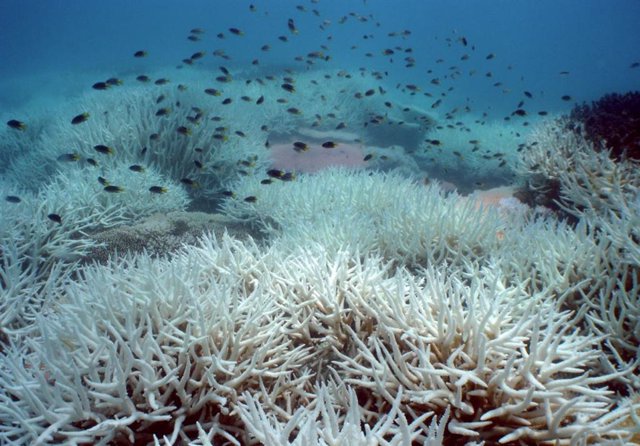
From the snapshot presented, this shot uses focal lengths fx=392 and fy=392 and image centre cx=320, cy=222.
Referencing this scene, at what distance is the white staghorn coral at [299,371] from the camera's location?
2.00 meters

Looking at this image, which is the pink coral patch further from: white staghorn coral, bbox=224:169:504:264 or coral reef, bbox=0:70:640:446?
white staghorn coral, bbox=224:169:504:264

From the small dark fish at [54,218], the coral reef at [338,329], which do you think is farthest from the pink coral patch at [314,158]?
Result: the small dark fish at [54,218]

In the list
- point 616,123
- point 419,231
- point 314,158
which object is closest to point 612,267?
point 419,231

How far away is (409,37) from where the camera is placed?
92.1m

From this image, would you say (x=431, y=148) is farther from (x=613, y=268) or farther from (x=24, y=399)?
(x=24, y=399)

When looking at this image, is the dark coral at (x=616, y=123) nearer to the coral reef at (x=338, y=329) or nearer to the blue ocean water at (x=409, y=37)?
the coral reef at (x=338, y=329)

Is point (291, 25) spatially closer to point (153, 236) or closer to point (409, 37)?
point (153, 236)

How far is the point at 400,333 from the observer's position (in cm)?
264

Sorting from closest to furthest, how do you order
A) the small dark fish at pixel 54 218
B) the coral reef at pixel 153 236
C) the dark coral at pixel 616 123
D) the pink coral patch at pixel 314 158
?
the small dark fish at pixel 54 218
the dark coral at pixel 616 123
the coral reef at pixel 153 236
the pink coral patch at pixel 314 158

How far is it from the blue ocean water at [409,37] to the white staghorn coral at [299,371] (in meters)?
68.1

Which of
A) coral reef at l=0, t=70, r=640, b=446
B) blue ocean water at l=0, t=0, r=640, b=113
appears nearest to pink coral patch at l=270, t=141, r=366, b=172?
coral reef at l=0, t=70, r=640, b=446

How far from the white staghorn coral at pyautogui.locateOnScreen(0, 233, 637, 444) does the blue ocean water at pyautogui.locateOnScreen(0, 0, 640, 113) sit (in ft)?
223

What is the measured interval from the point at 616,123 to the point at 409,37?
319 ft

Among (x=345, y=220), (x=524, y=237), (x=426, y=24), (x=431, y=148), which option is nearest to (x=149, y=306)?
(x=345, y=220)
